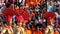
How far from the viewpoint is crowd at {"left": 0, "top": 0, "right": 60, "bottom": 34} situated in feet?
4.83

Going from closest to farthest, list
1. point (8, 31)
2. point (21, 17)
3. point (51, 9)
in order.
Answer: point (8, 31)
point (21, 17)
point (51, 9)

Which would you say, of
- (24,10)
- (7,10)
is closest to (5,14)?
(7,10)

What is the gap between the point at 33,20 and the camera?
157cm

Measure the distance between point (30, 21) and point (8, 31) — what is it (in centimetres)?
22

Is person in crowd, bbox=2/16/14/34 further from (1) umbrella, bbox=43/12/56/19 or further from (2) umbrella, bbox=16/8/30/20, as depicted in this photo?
(1) umbrella, bbox=43/12/56/19

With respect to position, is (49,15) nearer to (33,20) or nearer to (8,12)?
(33,20)

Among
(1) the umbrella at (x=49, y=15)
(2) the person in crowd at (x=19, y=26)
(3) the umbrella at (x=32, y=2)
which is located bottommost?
(2) the person in crowd at (x=19, y=26)

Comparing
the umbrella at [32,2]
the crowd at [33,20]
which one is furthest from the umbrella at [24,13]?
the umbrella at [32,2]

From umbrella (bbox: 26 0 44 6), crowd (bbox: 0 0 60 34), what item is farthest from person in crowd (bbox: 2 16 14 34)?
umbrella (bbox: 26 0 44 6)

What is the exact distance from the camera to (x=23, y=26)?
1.50 meters

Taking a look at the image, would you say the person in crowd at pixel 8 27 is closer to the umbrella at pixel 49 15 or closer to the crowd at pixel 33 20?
the crowd at pixel 33 20

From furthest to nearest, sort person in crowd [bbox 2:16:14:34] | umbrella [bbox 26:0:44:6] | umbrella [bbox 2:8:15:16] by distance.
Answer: umbrella [bbox 26:0:44:6] < umbrella [bbox 2:8:15:16] < person in crowd [bbox 2:16:14:34]

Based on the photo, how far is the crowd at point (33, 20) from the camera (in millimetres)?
1472

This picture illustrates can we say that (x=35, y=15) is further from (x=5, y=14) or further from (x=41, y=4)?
(x=5, y=14)
